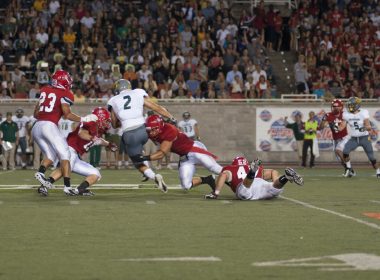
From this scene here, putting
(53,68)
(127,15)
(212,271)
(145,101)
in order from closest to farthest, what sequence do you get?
(212,271)
(145,101)
(53,68)
(127,15)

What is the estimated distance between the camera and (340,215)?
40.4 ft

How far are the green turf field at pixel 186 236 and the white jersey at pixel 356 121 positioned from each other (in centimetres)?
670

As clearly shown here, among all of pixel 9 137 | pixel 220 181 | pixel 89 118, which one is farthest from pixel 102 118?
pixel 9 137

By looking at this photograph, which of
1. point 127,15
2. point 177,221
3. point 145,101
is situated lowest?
point 177,221

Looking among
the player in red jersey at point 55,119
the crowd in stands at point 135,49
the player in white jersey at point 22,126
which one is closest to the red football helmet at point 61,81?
the player in red jersey at point 55,119

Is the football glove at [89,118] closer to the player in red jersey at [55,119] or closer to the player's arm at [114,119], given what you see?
the player in red jersey at [55,119]

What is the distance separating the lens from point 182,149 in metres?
15.4

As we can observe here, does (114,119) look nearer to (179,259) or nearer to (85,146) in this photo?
(85,146)

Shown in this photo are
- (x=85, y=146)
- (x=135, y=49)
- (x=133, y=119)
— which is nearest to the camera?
(x=133, y=119)

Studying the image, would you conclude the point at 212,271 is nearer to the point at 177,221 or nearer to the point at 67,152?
the point at 177,221

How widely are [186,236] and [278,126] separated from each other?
67.3ft

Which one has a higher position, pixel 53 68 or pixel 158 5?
pixel 158 5

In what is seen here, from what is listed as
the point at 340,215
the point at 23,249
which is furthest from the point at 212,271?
the point at 340,215

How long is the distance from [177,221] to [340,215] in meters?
2.05
